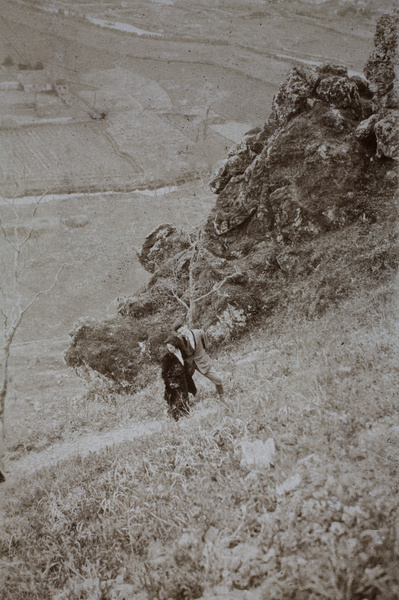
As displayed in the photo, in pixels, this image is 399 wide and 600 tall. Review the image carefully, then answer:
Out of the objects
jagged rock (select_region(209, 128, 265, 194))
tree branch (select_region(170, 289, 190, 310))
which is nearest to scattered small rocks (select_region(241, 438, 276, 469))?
tree branch (select_region(170, 289, 190, 310))

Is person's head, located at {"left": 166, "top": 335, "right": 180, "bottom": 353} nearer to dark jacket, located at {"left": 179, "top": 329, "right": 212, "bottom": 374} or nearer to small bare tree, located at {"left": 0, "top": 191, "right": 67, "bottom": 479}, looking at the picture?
dark jacket, located at {"left": 179, "top": 329, "right": 212, "bottom": 374}

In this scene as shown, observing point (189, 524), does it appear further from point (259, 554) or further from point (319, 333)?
point (319, 333)

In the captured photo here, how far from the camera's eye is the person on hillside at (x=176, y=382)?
4414mm

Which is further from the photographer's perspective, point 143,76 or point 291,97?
point 143,76

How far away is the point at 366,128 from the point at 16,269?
4.55 meters

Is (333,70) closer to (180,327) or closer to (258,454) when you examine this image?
(180,327)

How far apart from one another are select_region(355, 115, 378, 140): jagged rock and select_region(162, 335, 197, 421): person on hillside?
10.9 feet

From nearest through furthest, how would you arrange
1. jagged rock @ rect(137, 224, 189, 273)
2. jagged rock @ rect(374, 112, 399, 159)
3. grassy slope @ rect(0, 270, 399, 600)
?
1. grassy slope @ rect(0, 270, 399, 600)
2. jagged rock @ rect(374, 112, 399, 159)
3. jagged rock @ rect(137, 224, 189, 273)

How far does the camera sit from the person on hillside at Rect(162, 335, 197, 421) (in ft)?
14.5

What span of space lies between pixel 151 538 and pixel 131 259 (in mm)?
3086

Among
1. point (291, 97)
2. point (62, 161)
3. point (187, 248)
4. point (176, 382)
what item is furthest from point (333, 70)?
point (176, 382)

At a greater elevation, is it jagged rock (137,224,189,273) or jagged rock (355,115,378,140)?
jagged rock (355,115,378,140)

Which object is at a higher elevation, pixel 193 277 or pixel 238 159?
pixel 238 159

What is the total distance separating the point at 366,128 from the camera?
5.03 m
